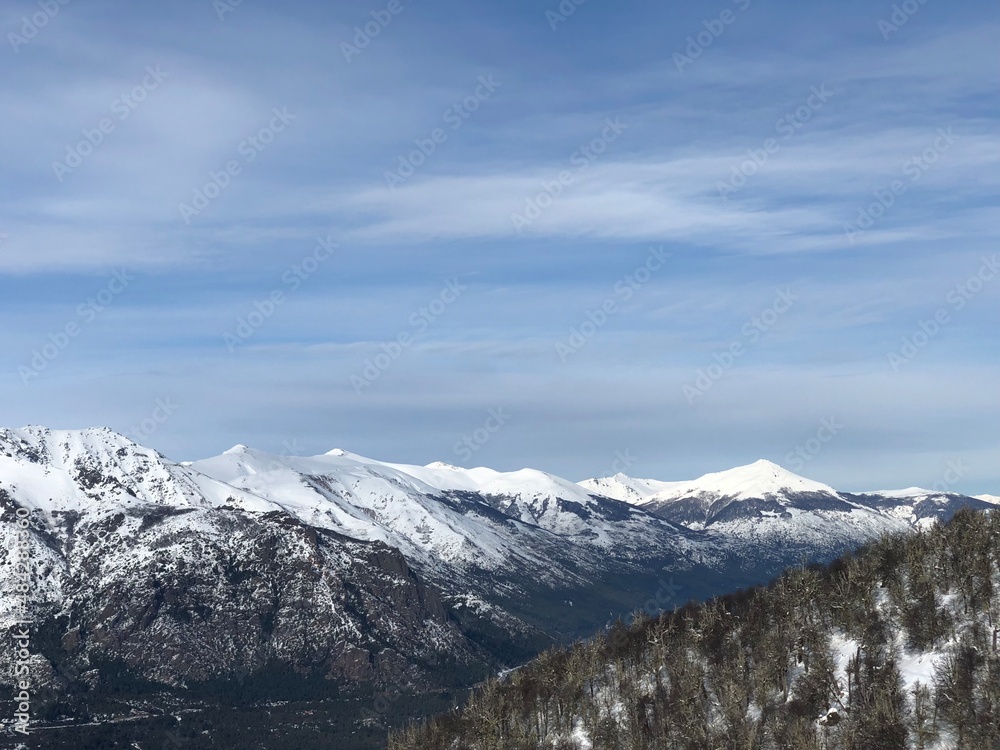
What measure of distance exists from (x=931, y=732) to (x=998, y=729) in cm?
1238

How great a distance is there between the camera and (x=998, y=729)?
7397 inches

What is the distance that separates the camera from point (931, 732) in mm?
197000

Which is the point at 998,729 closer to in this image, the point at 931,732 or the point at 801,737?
the point at 931,732

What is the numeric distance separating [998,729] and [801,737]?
32.2 metres

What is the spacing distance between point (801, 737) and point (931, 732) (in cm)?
2223

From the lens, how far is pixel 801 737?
654ft

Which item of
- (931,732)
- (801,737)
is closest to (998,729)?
(931,732)
